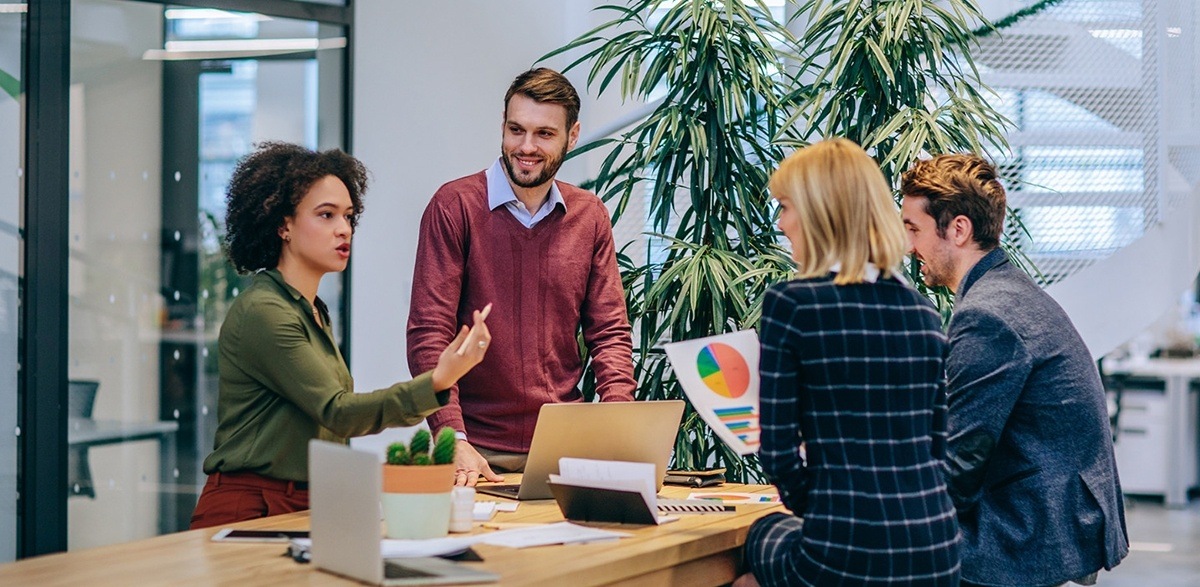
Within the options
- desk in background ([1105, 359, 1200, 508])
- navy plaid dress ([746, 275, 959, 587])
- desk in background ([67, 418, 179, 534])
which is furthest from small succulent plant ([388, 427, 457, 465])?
desk in background ([1105, 359, 1200, 508])

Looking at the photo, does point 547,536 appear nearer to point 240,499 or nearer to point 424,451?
point 424,451

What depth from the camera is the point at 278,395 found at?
251 centimetres

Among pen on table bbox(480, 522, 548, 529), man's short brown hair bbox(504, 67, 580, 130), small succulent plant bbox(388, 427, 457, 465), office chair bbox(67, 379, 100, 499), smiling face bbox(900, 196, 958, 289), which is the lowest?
office chair bbox(67, 379, 100, 499)

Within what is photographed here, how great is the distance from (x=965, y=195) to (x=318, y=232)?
1355 millimetres

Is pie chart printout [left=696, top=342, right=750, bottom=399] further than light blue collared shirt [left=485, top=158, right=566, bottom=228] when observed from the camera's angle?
No

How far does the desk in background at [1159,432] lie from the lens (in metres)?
8.70

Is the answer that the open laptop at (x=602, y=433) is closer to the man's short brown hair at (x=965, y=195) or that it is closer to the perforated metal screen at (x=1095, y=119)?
the man's short brown hair at (x=965, y=195)

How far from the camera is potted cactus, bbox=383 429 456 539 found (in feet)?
7.02

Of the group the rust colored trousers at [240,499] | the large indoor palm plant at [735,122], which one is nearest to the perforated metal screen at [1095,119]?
the large indoor palm plant at [735,122]

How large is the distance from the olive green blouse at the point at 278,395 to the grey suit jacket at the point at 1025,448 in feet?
3.36

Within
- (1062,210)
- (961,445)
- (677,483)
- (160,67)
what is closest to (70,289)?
(160,67)

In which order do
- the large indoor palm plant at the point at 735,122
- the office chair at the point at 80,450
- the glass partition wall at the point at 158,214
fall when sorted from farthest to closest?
1. the glass partition wall at the point at 158,214
2. the office chair at the point at 80,450
3. the large indoor palm plant at the point at 735,122

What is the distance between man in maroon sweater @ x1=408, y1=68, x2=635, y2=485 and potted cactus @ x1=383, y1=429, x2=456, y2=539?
829 mm

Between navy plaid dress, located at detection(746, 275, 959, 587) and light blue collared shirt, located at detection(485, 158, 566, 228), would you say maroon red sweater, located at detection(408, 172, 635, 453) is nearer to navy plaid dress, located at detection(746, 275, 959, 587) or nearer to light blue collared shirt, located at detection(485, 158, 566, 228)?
light blue collared shirt, located at detection(485, 158, 566, 228)
